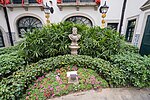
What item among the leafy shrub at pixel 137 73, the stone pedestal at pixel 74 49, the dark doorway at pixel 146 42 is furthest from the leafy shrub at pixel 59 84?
the dark doorway at pixel 146 42

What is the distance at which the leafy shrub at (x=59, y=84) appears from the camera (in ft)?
6.35

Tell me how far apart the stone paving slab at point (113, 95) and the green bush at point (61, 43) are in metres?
1.34

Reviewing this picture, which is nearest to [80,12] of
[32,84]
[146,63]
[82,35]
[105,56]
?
[82,35]

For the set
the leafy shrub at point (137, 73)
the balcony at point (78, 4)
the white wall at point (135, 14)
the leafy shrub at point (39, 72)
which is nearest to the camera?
the leafy shrub at point (39, 72)

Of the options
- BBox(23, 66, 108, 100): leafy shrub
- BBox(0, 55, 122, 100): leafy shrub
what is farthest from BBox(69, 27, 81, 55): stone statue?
BBox(23, 66, 108, 100): leafy shrub

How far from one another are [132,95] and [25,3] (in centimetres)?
807

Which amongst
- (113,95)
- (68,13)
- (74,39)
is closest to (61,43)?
(74,39)

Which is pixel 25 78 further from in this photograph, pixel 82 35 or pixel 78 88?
pixel 82 35

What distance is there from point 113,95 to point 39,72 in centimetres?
196

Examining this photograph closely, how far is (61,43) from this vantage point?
3.28 m

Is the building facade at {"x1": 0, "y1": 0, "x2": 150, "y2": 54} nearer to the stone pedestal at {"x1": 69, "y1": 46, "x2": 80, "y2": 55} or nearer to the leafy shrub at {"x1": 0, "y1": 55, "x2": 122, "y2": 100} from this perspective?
the stone pedestal at {"x1": 69, "y1": 46, "x2": 80, "y2": 55}

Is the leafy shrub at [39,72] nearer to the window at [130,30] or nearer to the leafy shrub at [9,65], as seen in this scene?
the leafy shrub at [9,65]

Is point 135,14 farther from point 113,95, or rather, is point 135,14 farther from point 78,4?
point 113,95

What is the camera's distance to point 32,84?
220cm
